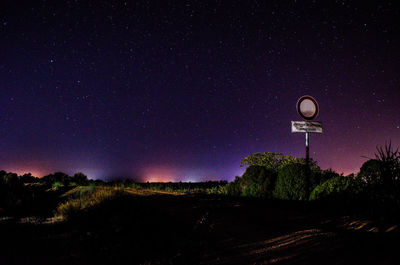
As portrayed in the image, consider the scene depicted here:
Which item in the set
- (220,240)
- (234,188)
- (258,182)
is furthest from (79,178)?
(220,240)

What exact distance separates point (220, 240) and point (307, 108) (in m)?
6.54

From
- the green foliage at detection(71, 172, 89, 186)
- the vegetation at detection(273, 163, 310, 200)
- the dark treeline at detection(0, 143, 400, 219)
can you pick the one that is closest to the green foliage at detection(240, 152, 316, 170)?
the dark treeline at detection(0, 143, 400, 219)

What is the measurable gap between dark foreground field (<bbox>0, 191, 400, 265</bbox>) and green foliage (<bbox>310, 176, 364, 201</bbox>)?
3.94 ft

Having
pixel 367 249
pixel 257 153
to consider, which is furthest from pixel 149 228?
pixel 257 153

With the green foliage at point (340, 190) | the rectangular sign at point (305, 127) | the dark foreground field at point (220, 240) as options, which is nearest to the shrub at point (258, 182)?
the green foliage at point (340, 190)

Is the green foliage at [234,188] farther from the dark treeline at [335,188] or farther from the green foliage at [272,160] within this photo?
the green foliage at [272,160]

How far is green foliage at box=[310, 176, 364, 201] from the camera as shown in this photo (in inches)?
328

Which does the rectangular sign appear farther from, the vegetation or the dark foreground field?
the dark foreground field

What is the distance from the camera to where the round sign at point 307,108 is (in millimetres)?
9859

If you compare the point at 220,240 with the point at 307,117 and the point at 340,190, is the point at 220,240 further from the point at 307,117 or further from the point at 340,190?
the point at 307,117

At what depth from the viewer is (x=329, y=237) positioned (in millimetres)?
4656

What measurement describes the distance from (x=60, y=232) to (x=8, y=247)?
1520 mm

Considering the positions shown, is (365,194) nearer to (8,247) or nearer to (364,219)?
(364,219)

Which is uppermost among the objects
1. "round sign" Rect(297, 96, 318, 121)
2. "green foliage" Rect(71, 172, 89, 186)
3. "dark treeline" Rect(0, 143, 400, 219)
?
"round sign" Rect(297, 96, 318, 121)
